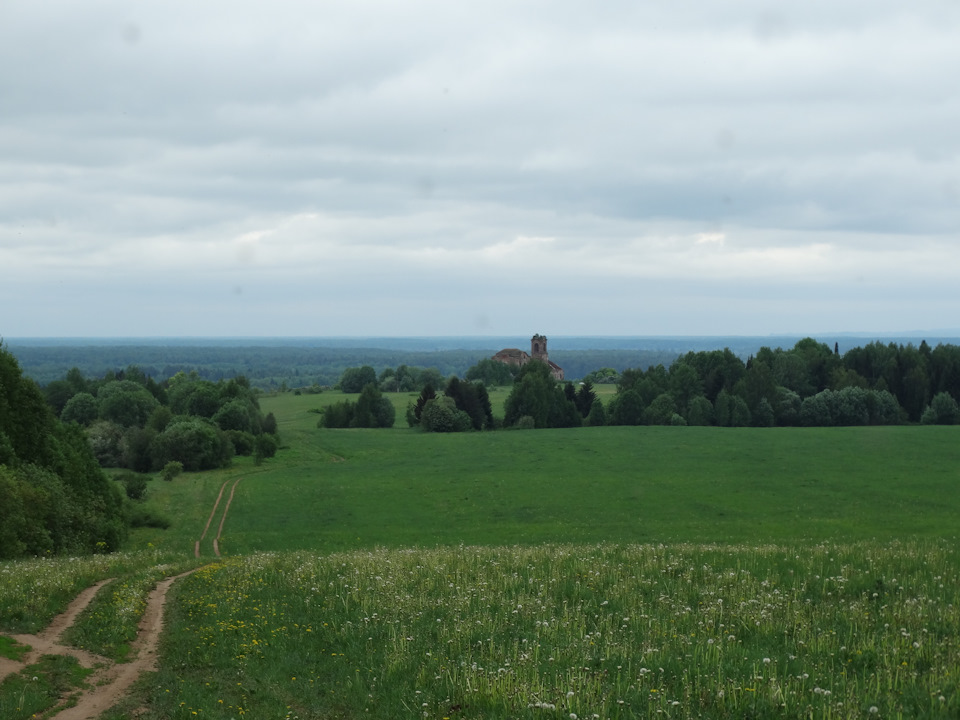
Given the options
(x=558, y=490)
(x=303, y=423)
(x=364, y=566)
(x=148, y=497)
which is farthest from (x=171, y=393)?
(x=364, y=566)

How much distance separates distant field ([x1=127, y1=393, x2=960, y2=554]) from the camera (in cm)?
4856

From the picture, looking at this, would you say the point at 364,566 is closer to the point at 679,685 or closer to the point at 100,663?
the point at 100,663

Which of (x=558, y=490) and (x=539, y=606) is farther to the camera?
(x=558, y=490)

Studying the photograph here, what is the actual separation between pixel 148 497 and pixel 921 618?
6164 centimetres

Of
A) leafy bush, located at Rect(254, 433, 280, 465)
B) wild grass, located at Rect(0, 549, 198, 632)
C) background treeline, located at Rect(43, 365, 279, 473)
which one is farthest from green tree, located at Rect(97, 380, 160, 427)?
wild grass, located at Rect(0, 549, 198, 632)

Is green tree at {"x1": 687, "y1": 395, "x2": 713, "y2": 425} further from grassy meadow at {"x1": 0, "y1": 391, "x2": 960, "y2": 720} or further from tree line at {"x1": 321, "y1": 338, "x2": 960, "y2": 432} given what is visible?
grassy meadow at {"x1": 0, "y1": 391, "x2": 960, "y2": 720}

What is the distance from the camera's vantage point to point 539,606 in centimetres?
1612

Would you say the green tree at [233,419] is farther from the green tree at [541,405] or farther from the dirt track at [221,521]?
the green tree at [541,405]

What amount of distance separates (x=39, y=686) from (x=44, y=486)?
33.1 m

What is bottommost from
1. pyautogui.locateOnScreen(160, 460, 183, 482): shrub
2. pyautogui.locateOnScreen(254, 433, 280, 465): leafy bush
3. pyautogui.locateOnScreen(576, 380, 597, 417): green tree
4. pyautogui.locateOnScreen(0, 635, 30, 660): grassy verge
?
pyautogui.locateOnScreen(160, 460, 183, 482): shrub

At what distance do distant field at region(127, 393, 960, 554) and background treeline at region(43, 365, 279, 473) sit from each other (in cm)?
444

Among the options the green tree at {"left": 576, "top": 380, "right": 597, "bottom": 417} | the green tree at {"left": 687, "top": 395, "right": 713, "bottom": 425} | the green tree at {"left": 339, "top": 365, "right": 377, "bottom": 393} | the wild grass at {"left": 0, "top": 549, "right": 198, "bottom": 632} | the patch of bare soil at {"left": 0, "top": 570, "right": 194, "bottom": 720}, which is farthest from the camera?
the green tree at {"left": 339, "top": 365, "right": 377, "bottom": 393}

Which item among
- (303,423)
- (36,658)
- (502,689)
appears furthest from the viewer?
(303,423)

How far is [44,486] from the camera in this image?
41.1m
